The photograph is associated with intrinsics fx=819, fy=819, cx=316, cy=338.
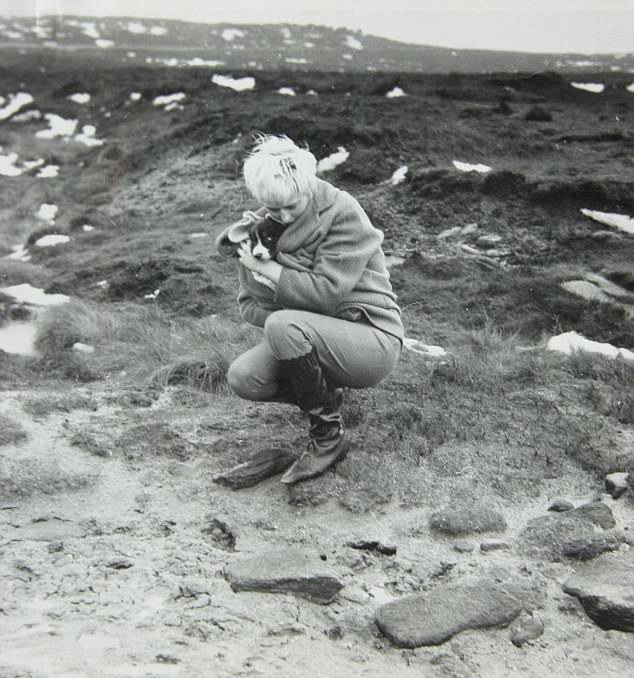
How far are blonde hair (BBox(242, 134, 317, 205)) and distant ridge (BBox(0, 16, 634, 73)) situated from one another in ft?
17.2

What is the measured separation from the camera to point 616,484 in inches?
142

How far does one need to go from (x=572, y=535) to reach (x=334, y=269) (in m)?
1.42

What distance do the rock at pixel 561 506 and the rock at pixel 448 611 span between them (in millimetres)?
656

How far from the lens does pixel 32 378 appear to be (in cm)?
525

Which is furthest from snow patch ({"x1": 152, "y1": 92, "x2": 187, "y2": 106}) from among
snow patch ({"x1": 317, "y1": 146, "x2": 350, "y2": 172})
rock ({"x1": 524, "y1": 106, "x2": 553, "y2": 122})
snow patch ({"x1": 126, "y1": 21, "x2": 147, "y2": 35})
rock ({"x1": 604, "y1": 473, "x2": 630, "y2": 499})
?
rock ({"x1": 604, "y1": 473, "x2": 630, "y2": 499})

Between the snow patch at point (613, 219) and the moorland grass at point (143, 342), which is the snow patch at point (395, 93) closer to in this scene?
the snow patch at point (613, 219)

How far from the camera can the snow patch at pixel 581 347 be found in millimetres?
5281

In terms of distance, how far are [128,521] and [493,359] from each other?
2.69 metres

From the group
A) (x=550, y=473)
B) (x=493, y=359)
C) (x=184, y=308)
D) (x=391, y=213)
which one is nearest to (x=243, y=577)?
(x=550, y=473)

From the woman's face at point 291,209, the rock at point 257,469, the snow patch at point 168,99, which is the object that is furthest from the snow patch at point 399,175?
the snow patch at point 168,99

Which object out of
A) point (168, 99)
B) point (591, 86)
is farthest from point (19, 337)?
point (168, 99)

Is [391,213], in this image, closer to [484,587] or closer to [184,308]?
[184,308]

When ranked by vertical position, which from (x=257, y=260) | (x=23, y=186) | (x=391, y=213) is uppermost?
(x=257, y=260)

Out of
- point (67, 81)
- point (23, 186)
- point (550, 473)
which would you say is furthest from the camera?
point (67, 81)
